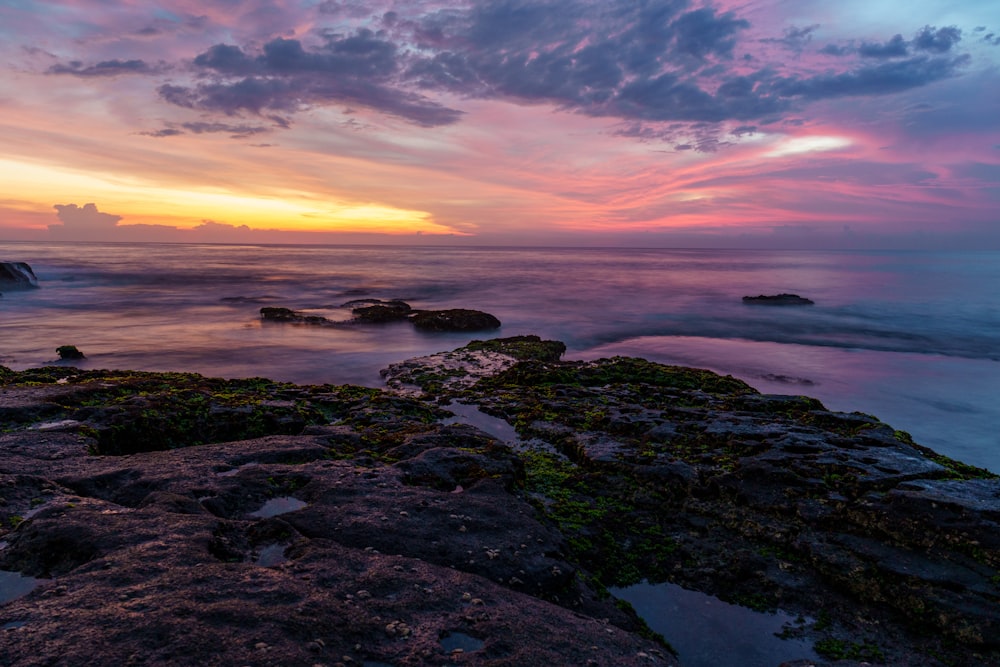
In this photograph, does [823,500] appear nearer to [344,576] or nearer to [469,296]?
[344,576]

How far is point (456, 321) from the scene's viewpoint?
30.1 m

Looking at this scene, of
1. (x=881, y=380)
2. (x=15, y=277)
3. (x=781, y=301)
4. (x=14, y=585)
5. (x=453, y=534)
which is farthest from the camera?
(x=15, y=277)

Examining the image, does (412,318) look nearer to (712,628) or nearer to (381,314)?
(381,314)

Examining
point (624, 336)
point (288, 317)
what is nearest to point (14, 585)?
point (288, 317)

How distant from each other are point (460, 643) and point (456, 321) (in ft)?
83.6

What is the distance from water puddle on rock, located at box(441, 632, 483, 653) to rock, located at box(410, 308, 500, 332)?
977 inches

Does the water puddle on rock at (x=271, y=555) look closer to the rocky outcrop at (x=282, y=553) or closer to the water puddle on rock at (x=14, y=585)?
the rocky outcrop at (x=282, y=553)

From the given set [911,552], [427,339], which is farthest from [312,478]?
[427,339]

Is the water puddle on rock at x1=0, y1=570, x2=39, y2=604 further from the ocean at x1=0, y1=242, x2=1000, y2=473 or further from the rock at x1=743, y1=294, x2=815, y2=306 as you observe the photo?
the rock at x1=743, y1=294, x2=815, y2=306

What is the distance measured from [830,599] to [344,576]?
5864mm

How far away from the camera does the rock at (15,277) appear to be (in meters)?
44.2

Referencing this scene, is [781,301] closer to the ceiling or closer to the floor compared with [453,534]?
closer to the ceiling

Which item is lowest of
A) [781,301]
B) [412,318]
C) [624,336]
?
[624,336]

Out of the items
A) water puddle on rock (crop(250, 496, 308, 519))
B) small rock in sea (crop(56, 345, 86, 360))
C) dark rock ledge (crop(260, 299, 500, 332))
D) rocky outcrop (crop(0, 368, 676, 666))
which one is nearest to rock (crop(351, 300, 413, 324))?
dark rock ledge (crop(260, 299, 500, 332))
